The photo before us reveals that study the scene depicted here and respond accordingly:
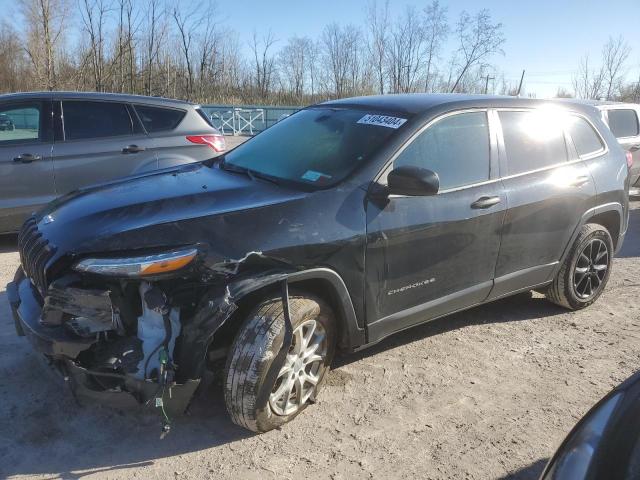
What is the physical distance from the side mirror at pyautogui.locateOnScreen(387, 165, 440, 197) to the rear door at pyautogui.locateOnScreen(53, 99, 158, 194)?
408 cm

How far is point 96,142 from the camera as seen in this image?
20.1ft

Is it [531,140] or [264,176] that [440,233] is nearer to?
[264,176]

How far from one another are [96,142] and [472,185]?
4457 mm

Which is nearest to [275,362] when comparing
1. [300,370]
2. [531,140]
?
[300,370]

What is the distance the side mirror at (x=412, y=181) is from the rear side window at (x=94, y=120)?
434cm

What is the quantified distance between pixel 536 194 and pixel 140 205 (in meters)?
2.77

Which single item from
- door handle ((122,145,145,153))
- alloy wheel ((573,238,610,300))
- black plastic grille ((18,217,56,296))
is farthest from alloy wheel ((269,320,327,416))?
door handle ((122,145,145,153))

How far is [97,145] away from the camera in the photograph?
20.1 ft

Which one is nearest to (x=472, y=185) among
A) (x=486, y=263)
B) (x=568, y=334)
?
(x=486, y=263)

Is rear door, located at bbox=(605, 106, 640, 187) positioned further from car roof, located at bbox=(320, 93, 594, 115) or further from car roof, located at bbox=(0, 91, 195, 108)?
car roof, located at bbox=(0, 91, 195, 108)

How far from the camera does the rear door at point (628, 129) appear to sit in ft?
31.4

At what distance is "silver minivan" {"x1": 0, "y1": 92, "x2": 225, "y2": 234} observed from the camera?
577cm

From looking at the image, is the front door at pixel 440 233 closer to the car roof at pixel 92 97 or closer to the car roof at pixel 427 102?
the car roof at pixel 427 102

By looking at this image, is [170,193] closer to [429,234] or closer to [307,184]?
[307,184]
